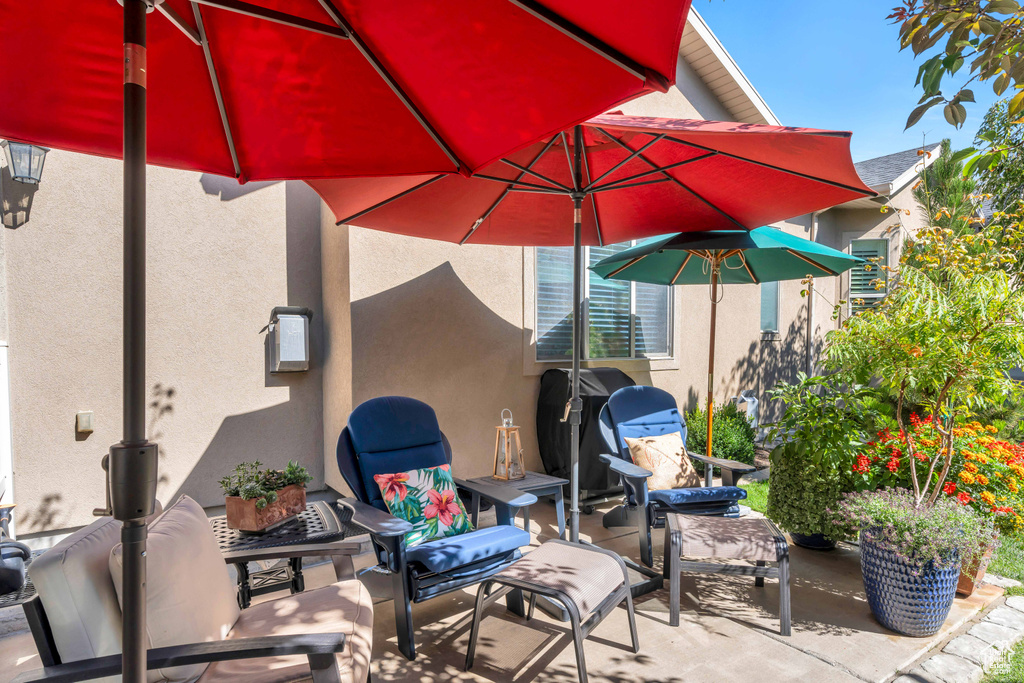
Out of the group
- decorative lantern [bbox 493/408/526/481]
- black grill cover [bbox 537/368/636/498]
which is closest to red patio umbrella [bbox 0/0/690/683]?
decorative lantern [bbox 493/408/526/481]

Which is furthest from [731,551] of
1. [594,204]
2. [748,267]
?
[748,267]

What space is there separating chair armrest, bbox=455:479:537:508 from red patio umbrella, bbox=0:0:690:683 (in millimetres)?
1965

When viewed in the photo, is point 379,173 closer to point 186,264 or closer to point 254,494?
point 254,494

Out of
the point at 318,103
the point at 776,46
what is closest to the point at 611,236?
the point at 318,103

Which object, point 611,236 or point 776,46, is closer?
point 611,236

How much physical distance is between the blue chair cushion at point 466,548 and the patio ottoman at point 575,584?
0.57ft

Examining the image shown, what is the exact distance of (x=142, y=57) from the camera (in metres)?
1.19

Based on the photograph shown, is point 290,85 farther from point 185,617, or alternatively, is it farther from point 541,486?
point 541,486

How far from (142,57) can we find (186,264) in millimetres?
3211

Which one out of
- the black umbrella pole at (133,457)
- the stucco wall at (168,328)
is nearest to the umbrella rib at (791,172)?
the black umbrella pole at (133,457)

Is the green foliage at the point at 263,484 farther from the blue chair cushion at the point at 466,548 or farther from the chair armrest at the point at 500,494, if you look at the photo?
the chair armrest at the point at 500,494

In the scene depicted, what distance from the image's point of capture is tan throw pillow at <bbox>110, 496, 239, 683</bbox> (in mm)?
1797

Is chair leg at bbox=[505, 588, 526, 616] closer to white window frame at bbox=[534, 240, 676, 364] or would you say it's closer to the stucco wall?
the stucco wall

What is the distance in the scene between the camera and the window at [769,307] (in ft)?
25.9
